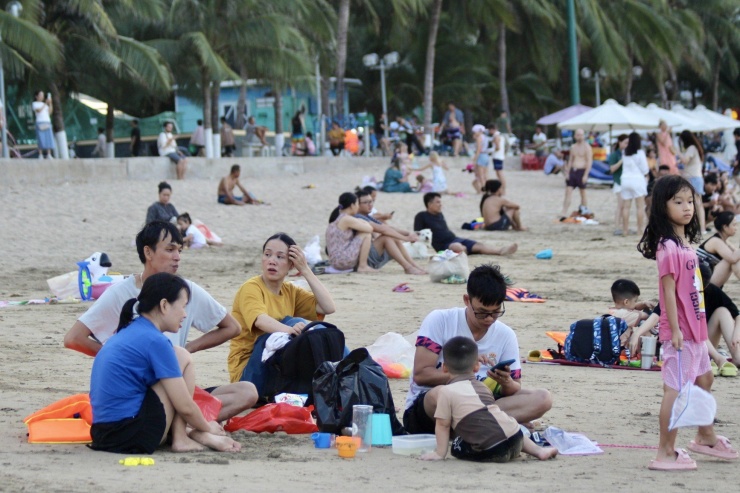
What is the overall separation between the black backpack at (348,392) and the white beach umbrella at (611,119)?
20485 millimetres

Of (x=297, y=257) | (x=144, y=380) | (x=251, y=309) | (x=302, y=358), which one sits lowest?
(x=302, y=358)

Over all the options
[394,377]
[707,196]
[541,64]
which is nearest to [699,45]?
[541,64]

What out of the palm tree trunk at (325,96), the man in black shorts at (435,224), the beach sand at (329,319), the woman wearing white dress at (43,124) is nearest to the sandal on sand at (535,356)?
the beach sand at (329,319)

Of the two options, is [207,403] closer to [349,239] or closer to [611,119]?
[349,239]

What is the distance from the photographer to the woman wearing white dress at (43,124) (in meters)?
22.6

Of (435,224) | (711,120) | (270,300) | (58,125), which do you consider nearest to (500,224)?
(435,224)

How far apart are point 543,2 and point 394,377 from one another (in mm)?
34668

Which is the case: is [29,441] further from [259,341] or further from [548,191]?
[548,191]

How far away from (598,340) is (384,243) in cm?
594

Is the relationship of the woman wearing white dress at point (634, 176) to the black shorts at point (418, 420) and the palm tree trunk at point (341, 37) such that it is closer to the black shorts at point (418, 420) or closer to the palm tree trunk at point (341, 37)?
the black shorts at point (418, 420)

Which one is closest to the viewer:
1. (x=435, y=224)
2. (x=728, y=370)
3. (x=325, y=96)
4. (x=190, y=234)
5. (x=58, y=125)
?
(x=728, y=370)

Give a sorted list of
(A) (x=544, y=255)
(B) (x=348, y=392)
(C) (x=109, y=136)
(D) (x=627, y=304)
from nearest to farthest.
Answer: (B) (x=348, y=392)
(D) (x=627, y=304)
(A) (x=544, y=255)
(C) (x=109, y=136)

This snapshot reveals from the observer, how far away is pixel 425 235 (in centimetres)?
1491

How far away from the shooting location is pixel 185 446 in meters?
5.32
